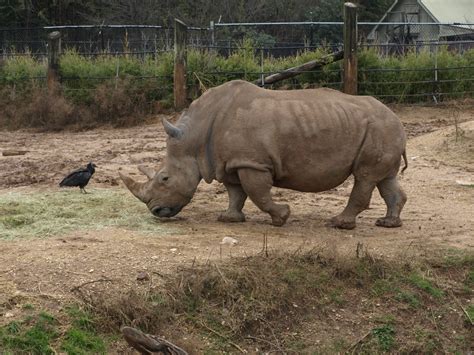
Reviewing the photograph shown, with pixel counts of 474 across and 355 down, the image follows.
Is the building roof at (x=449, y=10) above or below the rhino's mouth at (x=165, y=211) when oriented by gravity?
above

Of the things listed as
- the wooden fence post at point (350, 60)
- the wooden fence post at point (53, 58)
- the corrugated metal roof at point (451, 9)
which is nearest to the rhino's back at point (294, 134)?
the wooden fence post at point (350, 60)

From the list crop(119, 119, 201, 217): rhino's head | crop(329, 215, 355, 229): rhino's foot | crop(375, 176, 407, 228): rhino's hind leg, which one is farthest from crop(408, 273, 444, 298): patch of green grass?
crop(119, 119, 201, 217): rhino's head

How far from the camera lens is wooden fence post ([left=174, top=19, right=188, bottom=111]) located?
55.8ft

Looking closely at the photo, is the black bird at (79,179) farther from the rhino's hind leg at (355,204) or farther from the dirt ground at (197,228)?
the rhino's hind leg at (355,204)

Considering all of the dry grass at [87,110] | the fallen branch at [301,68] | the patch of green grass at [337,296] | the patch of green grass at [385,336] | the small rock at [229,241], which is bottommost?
the patch of green grass at [385,336]

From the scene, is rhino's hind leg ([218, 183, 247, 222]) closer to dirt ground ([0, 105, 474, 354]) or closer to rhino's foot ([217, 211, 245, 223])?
rhino's foot ([217, 211, 245, 223])

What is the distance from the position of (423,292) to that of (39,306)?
3239 millimetres

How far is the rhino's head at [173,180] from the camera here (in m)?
8.73

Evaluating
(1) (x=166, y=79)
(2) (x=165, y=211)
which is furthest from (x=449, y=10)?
(2) (x=165, y=211)

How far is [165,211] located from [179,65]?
8.62m

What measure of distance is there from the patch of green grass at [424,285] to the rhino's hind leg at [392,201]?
55.2 inches

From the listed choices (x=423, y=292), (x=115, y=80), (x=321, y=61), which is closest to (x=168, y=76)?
(x=115, y=80)

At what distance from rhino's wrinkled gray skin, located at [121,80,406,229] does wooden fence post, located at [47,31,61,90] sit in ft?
32.0

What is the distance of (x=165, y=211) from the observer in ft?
28.8
